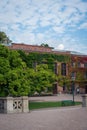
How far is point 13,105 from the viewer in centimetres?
2248

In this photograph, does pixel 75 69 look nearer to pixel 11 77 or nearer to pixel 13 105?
pixel 11 77

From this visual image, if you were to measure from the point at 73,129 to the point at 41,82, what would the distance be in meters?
25.5

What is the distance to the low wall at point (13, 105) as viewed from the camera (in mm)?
22031

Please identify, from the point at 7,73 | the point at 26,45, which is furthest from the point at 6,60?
the point at 26,45

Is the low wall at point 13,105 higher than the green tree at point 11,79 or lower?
lower

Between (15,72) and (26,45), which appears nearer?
(15,72)

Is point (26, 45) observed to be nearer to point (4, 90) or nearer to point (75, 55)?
point (75, 55)

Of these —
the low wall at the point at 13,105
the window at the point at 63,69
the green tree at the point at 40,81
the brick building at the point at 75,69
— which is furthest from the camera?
the window at the point at 63,69

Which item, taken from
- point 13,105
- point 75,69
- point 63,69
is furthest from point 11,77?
point 75,69

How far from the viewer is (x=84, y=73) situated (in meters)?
66.1

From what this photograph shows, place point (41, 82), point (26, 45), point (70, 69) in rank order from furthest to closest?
point (70, 69) < point (26, 45) < point (41, 82)

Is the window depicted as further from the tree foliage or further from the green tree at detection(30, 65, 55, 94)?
the tree foliage

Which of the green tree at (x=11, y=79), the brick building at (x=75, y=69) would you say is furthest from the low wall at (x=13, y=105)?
the brick building at (x=75, y=69)

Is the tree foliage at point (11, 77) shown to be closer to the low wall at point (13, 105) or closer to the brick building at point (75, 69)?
the low wall at point (13, 105)
